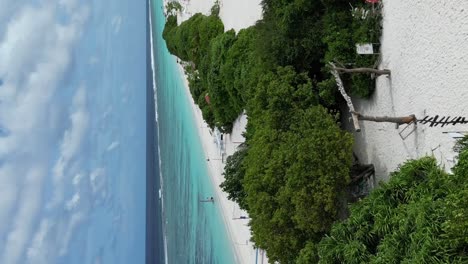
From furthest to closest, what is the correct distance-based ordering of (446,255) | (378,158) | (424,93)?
(378,158) < (424,93) < (446,255)

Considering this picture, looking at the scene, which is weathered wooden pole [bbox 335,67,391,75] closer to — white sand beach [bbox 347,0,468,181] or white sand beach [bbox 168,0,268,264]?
white sand beach [bbox 347,0,468,181]

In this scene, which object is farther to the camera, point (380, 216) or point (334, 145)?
point (334, 145)

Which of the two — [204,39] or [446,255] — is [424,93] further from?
[204,39]

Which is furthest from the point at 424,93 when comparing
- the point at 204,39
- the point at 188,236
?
the point at 188,236

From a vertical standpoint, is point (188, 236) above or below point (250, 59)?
below

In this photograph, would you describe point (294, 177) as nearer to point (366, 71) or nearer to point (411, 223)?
point (366, 71)

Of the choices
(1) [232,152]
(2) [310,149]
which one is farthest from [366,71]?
(1) [232,152]

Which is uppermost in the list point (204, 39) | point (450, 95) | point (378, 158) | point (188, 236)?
point (204, 39)
